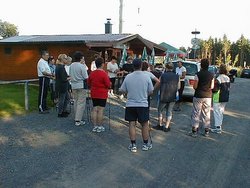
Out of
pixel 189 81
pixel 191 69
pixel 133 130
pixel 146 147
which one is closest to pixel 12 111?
pixel 133 130

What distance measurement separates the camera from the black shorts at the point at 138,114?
269 inches

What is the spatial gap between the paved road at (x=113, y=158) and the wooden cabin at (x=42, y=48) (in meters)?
11.3

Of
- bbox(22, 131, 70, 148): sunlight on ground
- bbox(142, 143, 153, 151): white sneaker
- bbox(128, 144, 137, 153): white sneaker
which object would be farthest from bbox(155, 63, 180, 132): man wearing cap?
bbox(22, 131, 70, 148): sunlight on ground

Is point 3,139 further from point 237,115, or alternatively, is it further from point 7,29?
point 7,29

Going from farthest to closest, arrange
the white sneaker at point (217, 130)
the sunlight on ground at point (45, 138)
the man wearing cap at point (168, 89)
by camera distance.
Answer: the white sneaker at point (217, 130), the man wearing cap at point (168, 89), the sunlight on ground at point (45, 138)

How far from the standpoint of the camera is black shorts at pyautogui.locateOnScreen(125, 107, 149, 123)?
6844 millimetres

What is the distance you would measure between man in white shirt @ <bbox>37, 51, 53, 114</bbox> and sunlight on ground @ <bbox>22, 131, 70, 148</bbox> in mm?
2573

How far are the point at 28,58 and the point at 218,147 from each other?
1781 cm

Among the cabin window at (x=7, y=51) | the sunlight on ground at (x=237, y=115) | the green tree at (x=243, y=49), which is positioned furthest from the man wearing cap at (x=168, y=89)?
the green tree at (x=243, y=49)

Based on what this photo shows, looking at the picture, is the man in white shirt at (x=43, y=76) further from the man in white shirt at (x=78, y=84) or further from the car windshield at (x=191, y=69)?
the car windshield at (x=191, y=69)

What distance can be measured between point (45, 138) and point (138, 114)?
226cm

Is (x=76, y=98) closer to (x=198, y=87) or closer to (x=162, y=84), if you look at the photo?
(x=162, y=84)

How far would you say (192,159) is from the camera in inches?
254

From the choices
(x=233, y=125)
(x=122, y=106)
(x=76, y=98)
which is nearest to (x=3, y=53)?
(x=122, y=106)
